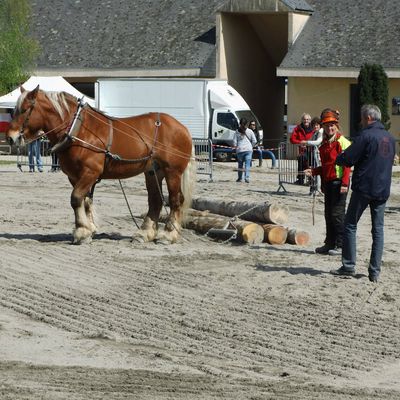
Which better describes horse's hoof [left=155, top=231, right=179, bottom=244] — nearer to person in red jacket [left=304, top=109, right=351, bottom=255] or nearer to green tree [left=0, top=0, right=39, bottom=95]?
person in red jacket [left=304, top=109, right=351, bottom=255]

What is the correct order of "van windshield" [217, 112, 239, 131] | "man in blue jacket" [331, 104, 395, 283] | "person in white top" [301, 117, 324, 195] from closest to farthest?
1. "man in blue jacket" [331, 104, 395, 283]
2. "person in white top" [301, 117, 324, 195]
3. "van windshield" [217, 112, 239, 131]

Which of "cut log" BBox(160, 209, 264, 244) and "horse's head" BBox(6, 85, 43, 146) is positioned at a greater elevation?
"horse's head" BBox(6, 85, 43, 146)

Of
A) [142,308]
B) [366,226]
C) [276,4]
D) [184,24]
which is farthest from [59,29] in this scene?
[142,308]

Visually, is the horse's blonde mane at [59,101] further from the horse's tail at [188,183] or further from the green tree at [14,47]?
the green tree at [14,47]

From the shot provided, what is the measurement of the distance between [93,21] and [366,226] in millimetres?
27333

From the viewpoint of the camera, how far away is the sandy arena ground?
28.6ft

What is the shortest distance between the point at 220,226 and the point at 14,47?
26.5 m

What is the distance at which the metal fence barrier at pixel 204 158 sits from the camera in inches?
1093

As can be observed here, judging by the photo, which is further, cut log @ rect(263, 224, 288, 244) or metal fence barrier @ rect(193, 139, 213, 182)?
metal fence barrier @ rect(193, 139, 213, 182)

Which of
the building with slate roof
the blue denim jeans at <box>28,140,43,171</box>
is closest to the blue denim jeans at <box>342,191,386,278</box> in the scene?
the blue denim jeans at <box>28,140,43,171</box>

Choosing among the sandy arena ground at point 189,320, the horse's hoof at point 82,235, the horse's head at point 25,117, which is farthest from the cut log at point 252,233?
the horse's head at point 25,117

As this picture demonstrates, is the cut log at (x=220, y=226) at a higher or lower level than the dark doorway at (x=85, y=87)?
lower

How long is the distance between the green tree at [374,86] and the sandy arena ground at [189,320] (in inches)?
762

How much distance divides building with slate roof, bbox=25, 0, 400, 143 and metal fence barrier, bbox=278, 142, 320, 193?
11354 mm
